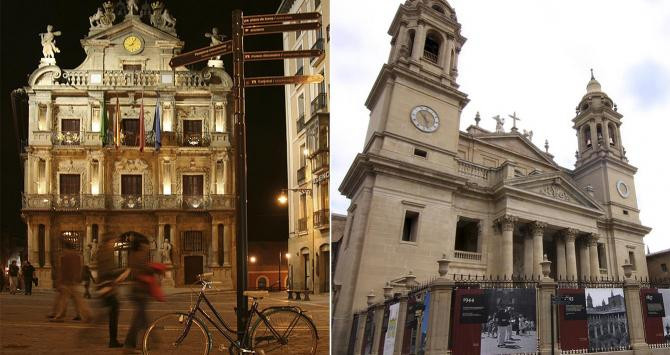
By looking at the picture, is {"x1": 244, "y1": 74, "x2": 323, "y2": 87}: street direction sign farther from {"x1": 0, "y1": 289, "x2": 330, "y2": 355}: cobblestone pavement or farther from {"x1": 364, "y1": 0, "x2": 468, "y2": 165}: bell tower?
{"x1": 0, "y1": 289, "x2": 330, "y2": 355}: cobblestone pavement

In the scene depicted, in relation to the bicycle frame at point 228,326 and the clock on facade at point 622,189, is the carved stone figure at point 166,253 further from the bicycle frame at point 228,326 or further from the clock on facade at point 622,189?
the clock on facade at point 622,189

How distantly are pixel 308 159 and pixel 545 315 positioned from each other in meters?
1.94

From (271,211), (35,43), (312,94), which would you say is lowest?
(271,211)

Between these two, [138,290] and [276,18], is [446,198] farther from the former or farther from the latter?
[138,290]

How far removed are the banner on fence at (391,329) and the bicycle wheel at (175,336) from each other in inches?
47.6

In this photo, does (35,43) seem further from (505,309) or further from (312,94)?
(505,309)

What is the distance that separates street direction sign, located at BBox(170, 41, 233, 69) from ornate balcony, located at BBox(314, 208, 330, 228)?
1.08 meters

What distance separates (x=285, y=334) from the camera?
10.7 ft

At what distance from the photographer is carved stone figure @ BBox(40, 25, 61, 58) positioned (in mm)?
3260

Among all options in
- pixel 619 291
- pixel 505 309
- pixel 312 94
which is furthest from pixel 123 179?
pixel 619 291

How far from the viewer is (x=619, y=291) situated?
4.34 meters

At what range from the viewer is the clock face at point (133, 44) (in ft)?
10.8

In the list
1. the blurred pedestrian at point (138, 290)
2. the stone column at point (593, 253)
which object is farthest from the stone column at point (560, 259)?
the blurred pedestrian at point (138, 290)

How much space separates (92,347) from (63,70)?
1503 mm
